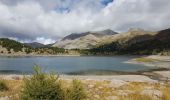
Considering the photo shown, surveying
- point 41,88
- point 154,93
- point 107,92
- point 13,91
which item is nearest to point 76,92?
point 41,88

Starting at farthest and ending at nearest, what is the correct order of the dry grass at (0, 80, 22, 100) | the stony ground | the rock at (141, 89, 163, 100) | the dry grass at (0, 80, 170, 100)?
the rock at (141, 89, 163, 100)
the dry grass at (0, 80, 170, 100)
the stony ground
the dry grass at (0, 80, 22, 100)

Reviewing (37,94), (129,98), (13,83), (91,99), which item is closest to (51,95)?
(37,94)

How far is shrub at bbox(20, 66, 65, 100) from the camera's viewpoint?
18.8 metres

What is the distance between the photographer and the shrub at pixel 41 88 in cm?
1881

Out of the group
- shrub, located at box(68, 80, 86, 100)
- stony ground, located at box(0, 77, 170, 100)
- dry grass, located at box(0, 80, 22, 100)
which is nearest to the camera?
shrub, located at box(68, 80, 86, 100)

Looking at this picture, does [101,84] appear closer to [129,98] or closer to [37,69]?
[129,98]

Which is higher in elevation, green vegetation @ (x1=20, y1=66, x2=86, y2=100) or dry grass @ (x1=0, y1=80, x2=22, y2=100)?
green vegetation @ (x1=20, y1=66, x2=86, y2=100)

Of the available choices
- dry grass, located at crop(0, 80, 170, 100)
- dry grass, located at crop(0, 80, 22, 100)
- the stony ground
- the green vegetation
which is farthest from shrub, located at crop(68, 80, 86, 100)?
dry grass, located at crop(0, 80, 22, 100)

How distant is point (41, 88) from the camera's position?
61.9ft

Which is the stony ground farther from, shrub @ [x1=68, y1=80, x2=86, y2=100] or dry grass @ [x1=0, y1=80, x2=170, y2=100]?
shrub @ [x1=68, y1=80, x2=86, y2=100]

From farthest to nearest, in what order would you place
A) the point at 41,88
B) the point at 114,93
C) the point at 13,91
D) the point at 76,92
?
the point at 114,93
the point at 13,91
the point at 76,92
the point at 41,88

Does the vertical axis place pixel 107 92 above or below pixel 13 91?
below

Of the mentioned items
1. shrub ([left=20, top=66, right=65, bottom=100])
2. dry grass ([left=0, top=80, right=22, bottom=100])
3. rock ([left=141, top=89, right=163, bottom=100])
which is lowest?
rock ([left=141, top=89, right=163, bottom=100])

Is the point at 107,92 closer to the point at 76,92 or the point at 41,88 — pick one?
the point at 76,92
